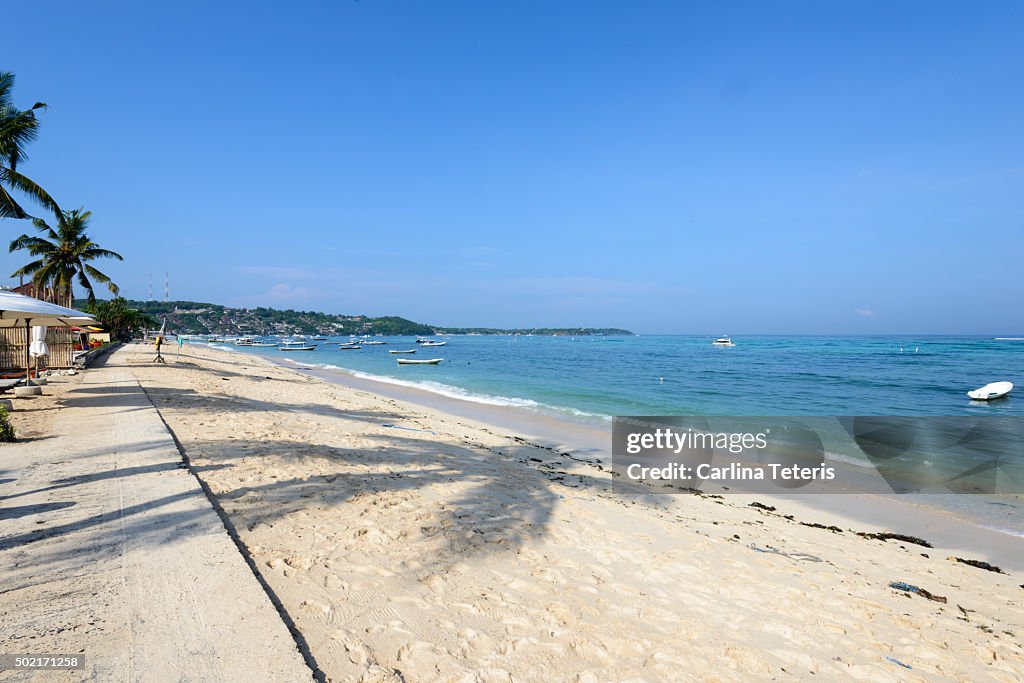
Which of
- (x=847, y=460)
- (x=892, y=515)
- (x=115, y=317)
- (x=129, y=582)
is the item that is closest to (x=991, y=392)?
(x=847, y=460)

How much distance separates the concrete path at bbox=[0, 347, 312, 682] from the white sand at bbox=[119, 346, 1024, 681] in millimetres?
393

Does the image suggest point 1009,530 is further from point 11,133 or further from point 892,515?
point 11,133

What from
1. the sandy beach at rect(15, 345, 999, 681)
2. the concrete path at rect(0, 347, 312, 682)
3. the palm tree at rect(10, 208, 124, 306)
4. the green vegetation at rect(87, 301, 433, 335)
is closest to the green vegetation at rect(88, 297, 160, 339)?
the palm tree at rect(10, 208, 124, 306)

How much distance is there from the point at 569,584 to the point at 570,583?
2 cm

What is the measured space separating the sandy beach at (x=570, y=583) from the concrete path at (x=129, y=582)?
372 millimetres

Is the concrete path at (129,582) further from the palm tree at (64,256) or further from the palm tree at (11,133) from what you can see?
the palm tree at (64,256)

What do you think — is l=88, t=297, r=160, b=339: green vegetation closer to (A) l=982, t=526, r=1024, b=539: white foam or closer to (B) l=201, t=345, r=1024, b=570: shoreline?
(B) l=201, t=345, r=1024, b=570: shoreline

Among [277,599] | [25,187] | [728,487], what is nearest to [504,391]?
[728,487]

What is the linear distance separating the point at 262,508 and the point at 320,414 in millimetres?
8464

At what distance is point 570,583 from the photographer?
13.5 ft

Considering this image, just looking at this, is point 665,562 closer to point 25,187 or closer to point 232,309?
point 25,187

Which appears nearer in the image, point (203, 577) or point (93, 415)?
point (203, 577)

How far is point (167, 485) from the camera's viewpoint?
5012 millimetres

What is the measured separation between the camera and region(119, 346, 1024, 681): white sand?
3.14m
